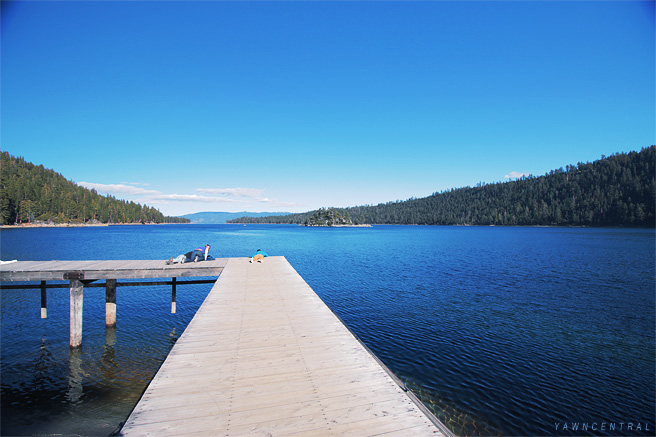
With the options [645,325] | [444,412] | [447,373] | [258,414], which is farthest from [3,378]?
[645,325]

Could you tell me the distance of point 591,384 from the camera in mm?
11383

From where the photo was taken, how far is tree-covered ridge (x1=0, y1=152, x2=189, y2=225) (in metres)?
119

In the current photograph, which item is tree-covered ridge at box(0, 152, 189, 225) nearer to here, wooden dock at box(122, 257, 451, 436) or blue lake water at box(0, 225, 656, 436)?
blue lake water at box(0, 225, 656, 436)

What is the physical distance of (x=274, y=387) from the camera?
215 inches

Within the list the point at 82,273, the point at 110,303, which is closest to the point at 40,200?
the point at 110,303

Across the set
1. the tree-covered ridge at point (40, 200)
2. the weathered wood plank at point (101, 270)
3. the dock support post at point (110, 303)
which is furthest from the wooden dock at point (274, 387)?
the tree-covered ridge at point (40, 200)

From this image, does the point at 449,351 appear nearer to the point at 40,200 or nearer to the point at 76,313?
the point at 76,313

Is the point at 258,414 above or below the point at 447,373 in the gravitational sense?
above

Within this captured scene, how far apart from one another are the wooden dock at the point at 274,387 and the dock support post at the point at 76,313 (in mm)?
10240

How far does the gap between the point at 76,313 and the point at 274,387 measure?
15159 millimetres

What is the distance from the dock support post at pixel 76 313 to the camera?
14461 millimetres

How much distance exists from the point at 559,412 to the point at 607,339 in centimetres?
898

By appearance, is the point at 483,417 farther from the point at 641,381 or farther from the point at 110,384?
the point at 110,384

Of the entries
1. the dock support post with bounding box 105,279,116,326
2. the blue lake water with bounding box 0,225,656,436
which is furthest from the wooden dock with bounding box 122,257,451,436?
the dock support post with bounding box 105,279,116,326
